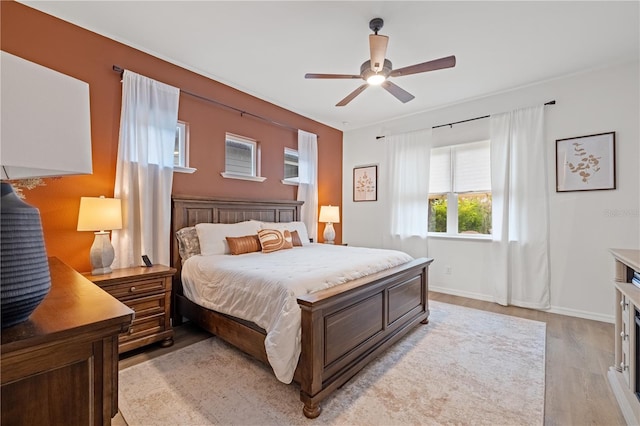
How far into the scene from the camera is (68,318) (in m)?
0.76

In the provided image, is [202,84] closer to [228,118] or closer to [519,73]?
[228,118]

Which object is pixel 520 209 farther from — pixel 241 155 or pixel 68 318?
pixel 68 318

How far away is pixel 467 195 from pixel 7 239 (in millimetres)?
4763

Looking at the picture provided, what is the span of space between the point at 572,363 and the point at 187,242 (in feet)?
12.2

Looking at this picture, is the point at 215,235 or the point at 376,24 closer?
the point at 376,24

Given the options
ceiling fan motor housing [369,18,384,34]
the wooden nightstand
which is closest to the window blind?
ceiling fan motor housing [369,18,384,34]

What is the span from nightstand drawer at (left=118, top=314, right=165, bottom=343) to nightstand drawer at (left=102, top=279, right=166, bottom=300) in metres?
0.23

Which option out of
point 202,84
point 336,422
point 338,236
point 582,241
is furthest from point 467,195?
point 202,84

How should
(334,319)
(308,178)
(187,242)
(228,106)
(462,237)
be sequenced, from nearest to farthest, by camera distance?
(334,319), (187,242), (228,106), (462,237), (308,178)

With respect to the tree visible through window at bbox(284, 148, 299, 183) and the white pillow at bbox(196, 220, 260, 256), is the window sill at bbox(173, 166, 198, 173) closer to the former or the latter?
the white pillow at bbox(196, 220, 260, 256)

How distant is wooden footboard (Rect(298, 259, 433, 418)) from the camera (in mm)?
1752

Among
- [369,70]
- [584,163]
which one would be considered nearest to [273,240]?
[369,70]

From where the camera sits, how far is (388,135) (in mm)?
5059

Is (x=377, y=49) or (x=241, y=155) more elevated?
(x=377, y=49)
